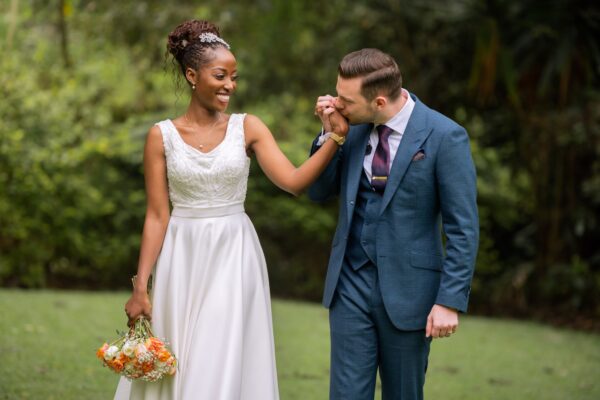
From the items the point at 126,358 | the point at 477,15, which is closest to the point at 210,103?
the point at 126,358

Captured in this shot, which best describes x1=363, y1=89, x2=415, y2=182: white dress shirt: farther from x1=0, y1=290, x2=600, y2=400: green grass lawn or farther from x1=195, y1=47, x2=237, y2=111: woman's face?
x1=0, y1=290, x2=600, y2=400: green grass lawn

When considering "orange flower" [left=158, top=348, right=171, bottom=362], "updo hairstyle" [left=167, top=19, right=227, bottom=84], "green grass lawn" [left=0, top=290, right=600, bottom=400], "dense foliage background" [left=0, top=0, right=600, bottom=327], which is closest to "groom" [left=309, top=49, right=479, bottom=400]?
"updo hairstyle" [left=167, top=19, right=227, bottom=84]

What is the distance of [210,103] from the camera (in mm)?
3680

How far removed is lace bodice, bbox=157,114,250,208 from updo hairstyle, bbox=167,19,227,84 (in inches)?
10.7

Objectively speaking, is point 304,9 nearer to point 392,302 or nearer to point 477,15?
point 477,15

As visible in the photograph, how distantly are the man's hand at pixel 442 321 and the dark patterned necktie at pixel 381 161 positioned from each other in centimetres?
53

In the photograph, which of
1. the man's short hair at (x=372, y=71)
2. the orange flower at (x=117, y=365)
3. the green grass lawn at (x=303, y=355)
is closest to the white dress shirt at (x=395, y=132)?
the man's short hair at (x=372, y=71)

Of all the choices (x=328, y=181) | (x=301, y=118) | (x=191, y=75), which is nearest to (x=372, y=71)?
(x=328, y=181)

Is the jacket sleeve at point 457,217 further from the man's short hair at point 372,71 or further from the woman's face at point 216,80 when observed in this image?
the woman's face at point 216,80

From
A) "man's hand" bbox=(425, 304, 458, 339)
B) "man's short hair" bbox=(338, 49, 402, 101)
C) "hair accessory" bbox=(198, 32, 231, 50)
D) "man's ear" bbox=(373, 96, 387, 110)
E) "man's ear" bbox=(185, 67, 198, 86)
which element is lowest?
"man's hand" bbox=(425, 304, 458, 339)

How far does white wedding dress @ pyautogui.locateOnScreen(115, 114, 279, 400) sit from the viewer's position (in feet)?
11.9

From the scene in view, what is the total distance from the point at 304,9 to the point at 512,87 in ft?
12.7

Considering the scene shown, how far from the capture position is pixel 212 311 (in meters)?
3.65

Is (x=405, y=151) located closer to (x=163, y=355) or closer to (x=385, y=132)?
(x=385, y=132)
